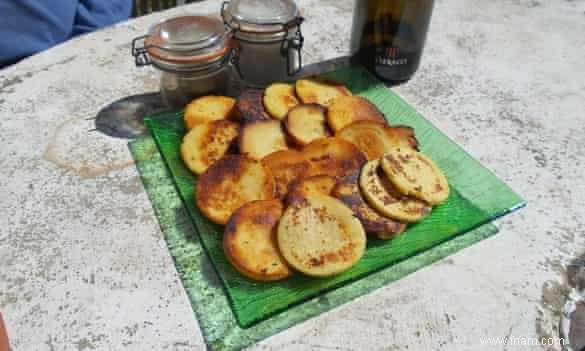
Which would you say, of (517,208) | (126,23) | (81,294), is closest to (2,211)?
(81,294)

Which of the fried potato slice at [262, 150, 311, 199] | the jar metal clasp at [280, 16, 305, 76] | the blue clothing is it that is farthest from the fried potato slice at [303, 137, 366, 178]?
the blue clothing

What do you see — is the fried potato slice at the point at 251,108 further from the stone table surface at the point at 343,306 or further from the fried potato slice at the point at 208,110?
the stone table surface at the point at 343,306

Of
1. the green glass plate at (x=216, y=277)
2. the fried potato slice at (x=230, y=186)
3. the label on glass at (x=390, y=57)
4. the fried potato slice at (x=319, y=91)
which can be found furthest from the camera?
the label on glass at (x=390, y=57)

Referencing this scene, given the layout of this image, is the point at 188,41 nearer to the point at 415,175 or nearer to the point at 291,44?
the point at 291,44

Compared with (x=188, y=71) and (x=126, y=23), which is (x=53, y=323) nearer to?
(x=188, y=71)

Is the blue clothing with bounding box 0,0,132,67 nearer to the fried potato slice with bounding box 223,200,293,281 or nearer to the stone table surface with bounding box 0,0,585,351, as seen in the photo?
the stone table surface with bounding box 0,0,585,351

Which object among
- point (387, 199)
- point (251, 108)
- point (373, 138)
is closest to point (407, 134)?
point (373, 138)

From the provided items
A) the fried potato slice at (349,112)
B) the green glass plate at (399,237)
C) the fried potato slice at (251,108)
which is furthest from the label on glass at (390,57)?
the fried potato slice at (251,108)
